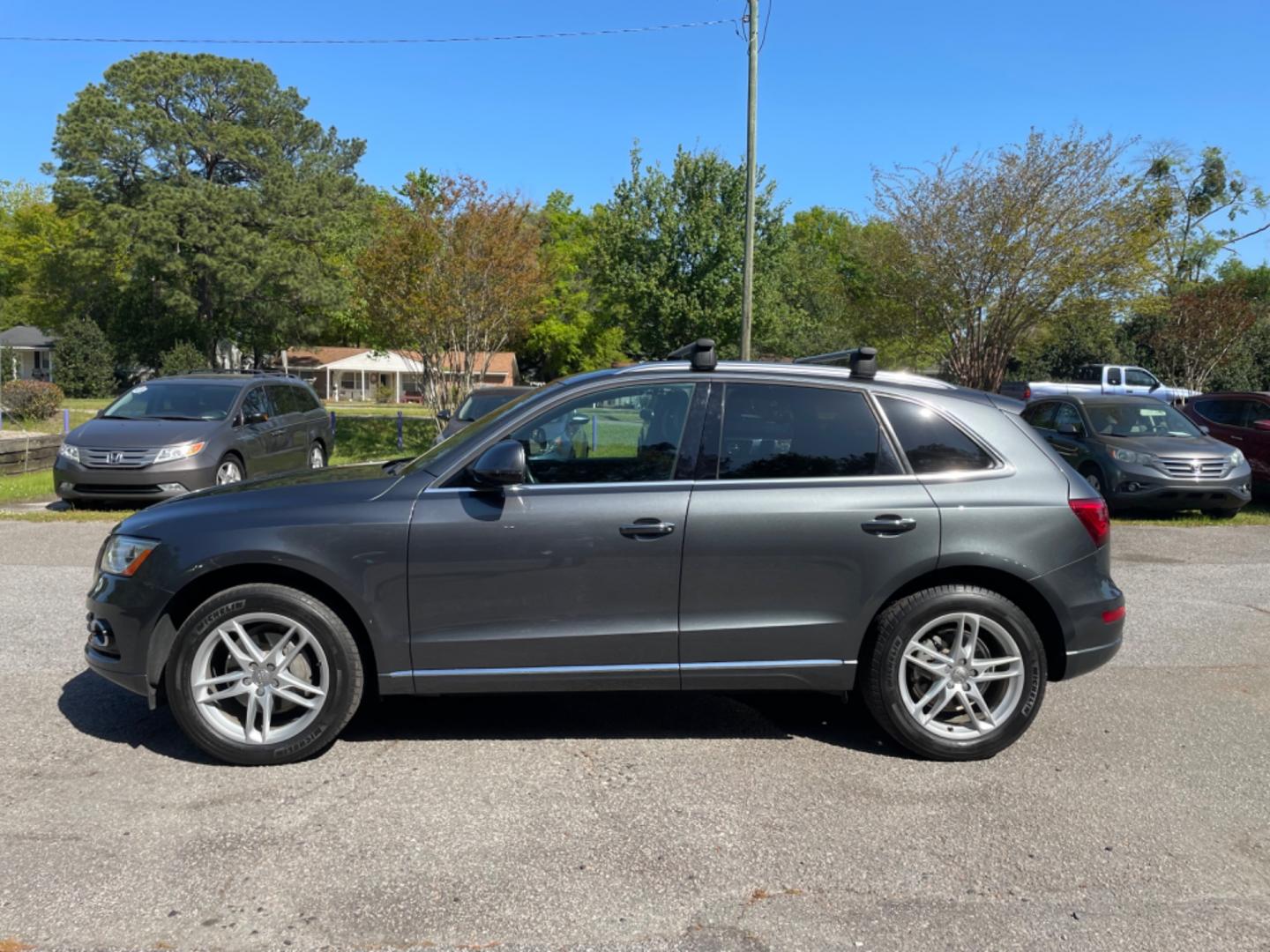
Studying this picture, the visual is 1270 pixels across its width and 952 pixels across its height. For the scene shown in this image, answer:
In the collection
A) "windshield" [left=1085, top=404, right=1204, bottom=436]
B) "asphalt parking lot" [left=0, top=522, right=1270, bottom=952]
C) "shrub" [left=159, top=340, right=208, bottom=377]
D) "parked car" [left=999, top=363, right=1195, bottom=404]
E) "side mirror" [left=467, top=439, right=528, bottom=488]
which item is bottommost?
"asphalt parking lot" [left=0, top=522, right=1270, bottom=952]

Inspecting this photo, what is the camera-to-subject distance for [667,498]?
4.12m

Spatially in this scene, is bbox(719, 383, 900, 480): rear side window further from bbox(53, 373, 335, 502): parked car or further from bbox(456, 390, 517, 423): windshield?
bbox(456, 390, 517, 423): windshield

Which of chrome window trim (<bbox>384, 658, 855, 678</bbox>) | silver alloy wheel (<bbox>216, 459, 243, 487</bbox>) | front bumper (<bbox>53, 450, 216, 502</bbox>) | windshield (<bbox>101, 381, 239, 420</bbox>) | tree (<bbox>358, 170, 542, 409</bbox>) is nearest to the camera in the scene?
chrome window trim (<bbox>384, 658, 855, 678</bbox>)

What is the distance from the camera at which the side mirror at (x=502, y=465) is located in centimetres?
398

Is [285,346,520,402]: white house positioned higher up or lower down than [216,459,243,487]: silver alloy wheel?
higher up

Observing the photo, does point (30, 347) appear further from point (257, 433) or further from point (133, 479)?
point (133, 479)

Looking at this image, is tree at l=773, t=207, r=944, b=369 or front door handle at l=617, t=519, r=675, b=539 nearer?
front door handle at l=617, t=519, r=675, b=539

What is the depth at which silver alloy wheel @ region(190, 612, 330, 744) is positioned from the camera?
13.3ft

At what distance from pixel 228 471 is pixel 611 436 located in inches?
328

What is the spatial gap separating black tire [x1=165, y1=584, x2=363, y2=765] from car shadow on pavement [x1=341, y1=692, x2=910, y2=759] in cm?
40

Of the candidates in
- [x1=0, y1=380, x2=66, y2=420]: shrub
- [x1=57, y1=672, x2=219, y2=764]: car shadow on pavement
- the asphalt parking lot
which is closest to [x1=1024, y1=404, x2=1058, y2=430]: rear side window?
the asphalt parking lot

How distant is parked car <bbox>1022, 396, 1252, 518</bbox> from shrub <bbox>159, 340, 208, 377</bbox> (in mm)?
41225

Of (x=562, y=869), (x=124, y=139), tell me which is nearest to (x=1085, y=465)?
(x=562, y=869)

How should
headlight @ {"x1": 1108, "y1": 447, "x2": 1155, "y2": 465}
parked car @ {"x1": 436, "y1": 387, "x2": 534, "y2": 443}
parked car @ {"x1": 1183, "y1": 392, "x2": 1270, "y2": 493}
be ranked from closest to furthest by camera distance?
headlight @ {"x1": 1108, "y1": 447, "x2": 1155, "y2": 465} → parked car @ {"x1": 436, "y1": 387, "x2": 534, "y2": 443} → parked car @ {"x1": 1183, "y1": 392, "x2": 1270, "y2": 493}
